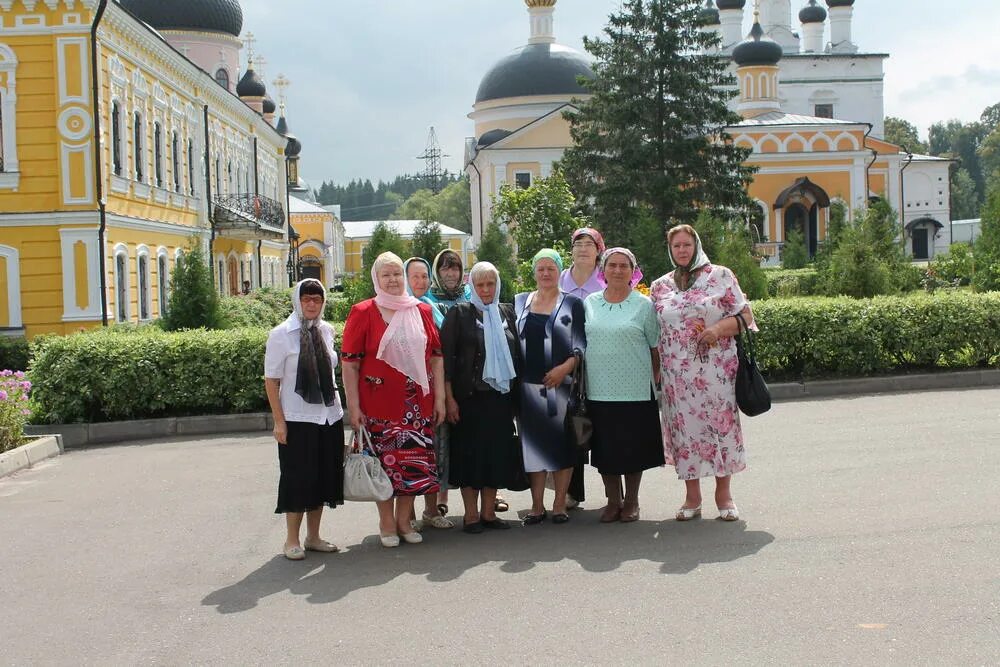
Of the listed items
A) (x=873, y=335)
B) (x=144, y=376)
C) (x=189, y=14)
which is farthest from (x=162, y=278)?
(x=873, y=335)

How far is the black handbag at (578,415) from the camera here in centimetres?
705

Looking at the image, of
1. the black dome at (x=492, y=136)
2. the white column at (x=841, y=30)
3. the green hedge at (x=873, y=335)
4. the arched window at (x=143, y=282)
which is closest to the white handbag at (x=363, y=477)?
the green hedge at (x=873, y=335)

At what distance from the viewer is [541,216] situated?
23.7 m

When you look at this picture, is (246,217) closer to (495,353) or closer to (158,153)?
(158,153)

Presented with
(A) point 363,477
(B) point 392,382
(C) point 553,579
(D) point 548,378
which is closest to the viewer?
(C) point 553,579

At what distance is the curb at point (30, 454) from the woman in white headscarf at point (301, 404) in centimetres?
479

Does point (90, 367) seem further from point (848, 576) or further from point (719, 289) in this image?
point (848, 576)

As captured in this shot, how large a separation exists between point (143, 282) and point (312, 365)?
18.4m

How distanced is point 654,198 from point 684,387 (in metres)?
25.5

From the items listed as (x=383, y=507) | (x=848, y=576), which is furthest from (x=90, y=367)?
(x=848, y=576)

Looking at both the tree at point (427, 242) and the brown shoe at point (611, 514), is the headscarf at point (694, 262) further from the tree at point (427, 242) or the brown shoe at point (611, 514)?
the tree at point (427, 242)

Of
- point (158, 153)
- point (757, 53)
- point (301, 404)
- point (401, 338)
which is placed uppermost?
point (757, 53)

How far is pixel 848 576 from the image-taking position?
18.5 ft

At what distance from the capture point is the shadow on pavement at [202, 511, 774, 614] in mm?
5996
